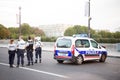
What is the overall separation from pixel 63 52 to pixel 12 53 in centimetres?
317

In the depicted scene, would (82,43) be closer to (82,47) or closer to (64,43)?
(82,47)

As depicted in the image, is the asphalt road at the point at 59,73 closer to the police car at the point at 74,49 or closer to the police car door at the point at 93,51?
the police car at the point at 74,49

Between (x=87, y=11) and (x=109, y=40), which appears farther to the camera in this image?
(x=109, y=40)

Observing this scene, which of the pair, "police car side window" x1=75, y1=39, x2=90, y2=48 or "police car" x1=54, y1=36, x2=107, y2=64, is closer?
"police car" x1=54, y1=36, x2=107, y2=64

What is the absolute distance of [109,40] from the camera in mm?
46688

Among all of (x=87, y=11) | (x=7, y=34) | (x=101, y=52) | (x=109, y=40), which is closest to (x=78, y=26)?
(x=7, y=34)

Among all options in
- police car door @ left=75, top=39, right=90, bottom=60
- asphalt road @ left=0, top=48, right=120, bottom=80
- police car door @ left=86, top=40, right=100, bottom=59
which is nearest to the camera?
asphalt road @ left=0, top=48, right=120, bottom=80

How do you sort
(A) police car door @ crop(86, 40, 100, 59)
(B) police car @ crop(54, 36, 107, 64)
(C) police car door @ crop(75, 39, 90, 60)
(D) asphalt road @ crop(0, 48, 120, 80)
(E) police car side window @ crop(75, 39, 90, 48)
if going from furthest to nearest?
(A) police car door @ crop(86, 40, 100, 59) → (E) police car side window @ crop(75, 39, 90, 48) → (C) police car door @ crop(75, 39, 90, 60) → (B) police car @ crop(54, 36, 107, 64) → (D) asphalt road @ crop(0, 48, 120, 80)

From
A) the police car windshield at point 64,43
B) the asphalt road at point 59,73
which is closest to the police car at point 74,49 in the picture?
the police car windshield at point 64,43

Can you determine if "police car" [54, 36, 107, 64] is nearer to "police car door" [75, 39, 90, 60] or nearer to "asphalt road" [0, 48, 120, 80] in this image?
"police car door" [75, 39, 90, 60]

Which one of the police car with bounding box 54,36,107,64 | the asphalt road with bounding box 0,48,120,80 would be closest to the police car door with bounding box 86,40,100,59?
the police car with bounding box 54,36,107,64

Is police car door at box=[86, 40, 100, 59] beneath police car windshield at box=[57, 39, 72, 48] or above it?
beneath

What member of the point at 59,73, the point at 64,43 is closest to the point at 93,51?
the point at 64,43

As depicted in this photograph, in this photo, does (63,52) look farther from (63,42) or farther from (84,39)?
(84,39)
